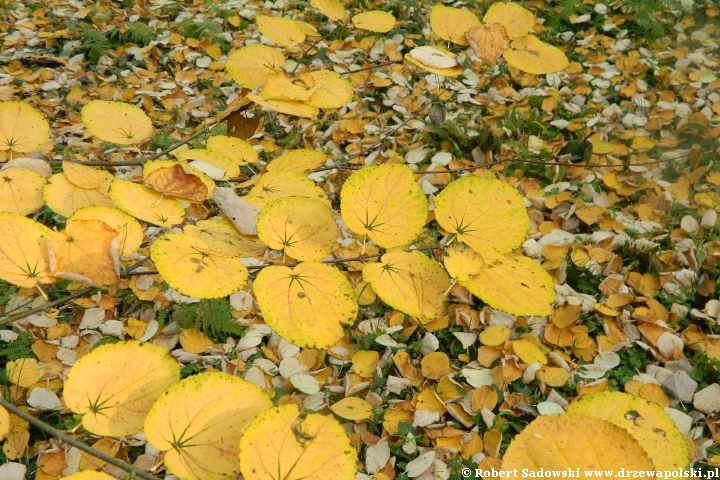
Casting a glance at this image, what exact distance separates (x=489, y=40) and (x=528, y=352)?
117 cm

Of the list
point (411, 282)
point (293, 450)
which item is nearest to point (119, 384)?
point (293, 450)

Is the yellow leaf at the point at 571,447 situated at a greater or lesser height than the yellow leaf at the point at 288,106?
lesser

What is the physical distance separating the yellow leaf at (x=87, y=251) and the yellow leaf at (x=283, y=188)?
0.23m

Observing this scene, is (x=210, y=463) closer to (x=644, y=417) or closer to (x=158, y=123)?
(x=644, y=417)

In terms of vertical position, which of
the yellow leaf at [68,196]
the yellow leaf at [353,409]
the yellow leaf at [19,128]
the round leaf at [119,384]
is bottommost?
the yellow leaf at [353,409]

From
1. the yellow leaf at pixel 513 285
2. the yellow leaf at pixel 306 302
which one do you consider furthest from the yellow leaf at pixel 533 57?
the yellow leaf at pixel 306 302

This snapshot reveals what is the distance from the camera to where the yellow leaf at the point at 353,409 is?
1621 mm

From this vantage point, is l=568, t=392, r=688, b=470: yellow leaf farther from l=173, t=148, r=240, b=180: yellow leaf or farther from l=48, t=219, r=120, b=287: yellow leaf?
l=173, t=148, r=240, b=180: yellow leaf

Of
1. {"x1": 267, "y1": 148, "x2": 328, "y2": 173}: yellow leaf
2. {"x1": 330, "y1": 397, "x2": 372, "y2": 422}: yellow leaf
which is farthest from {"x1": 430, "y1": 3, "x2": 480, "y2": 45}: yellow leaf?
{"x1": 330, "y1": 397, "x2": 372, "y2": 422}: yellow leaf

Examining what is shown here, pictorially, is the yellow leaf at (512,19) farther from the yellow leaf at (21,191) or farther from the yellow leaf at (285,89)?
the yellow leaf at (21,191)

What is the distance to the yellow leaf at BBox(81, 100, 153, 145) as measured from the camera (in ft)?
2.97

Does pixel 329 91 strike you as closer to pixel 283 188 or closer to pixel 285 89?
pixel 285 89

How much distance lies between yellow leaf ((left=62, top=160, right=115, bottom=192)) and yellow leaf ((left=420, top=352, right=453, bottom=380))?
1.18m

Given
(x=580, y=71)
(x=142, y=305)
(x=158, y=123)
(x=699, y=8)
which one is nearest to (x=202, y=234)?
(x=142, y=305)
